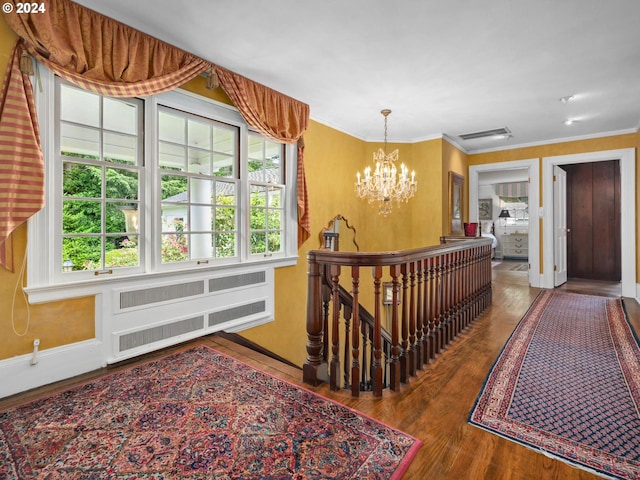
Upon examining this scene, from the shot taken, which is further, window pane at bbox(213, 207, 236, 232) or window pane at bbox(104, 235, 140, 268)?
window pane at bbox(213, 207, 236, 232)

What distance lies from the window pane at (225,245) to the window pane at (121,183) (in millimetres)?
867

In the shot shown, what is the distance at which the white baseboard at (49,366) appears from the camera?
2.06 m

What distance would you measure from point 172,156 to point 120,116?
0.48 m

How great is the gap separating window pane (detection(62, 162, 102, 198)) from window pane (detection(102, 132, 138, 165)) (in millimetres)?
153

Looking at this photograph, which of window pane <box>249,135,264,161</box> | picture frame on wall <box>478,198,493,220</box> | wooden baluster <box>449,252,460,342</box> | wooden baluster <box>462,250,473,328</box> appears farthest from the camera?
picture frame on wall <box>478,198,493,220</box>

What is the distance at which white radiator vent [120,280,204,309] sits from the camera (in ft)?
8.40

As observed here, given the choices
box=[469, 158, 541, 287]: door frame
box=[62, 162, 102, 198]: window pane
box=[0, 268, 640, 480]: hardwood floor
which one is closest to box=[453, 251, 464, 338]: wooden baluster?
box=[0, 268, 640, 480]: hardwood floor

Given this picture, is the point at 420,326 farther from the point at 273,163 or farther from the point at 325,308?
the point at 273,163

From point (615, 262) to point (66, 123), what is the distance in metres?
8.50

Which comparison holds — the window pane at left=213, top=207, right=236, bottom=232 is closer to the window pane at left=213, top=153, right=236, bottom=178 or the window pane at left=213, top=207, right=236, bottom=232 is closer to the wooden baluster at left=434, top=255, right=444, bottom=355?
the window pane at left=213, top=153, right=236, bottom=178

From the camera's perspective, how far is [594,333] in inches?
125

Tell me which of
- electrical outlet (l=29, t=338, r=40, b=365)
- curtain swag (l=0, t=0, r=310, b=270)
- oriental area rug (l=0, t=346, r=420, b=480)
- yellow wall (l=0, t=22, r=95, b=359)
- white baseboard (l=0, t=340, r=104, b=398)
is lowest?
oriental area rug (l=0, t=346, r=420, b=480)

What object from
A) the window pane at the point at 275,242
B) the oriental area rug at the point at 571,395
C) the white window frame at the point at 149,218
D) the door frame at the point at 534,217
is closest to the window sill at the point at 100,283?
the white window frame at the point at 149,218

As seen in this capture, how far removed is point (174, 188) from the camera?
295cm
